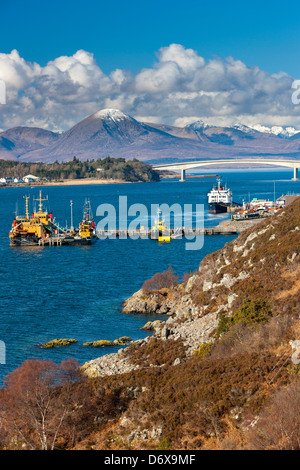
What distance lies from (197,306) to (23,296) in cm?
1783

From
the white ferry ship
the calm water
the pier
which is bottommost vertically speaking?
the calm water

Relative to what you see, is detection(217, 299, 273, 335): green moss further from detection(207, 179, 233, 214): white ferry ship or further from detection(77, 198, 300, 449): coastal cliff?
detection(207, 179, 233, 214): white ferry ship

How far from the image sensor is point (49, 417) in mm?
15391

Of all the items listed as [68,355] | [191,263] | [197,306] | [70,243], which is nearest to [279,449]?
[197,306]

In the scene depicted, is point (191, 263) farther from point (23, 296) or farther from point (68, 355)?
point (68, 355)

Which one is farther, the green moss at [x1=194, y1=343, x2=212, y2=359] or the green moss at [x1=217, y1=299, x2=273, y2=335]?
the green moss at [x1=217, y1=299, x2=273, y2=335]

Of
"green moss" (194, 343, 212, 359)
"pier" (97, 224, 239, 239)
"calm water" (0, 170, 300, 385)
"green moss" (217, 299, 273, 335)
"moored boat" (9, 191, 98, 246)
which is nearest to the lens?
"green moss" (194, 343, 212, 359)

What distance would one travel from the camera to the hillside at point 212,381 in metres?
13.5

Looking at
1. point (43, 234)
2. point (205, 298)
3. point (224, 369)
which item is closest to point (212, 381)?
point (224, 369)

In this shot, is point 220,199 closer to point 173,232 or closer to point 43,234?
point 173,232

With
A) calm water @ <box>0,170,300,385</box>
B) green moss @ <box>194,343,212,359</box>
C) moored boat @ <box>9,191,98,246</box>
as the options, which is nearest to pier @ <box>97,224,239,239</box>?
moored boat @ <box>9,191,98,246</box>

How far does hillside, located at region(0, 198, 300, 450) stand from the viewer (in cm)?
1355

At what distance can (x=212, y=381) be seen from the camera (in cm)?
1547
